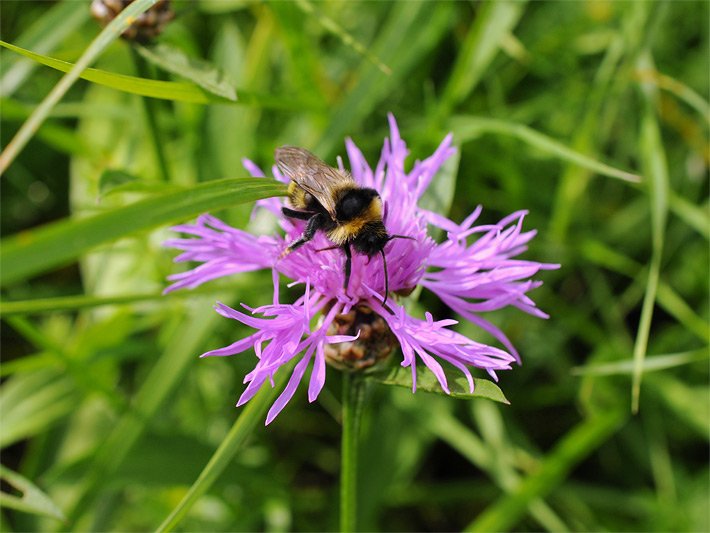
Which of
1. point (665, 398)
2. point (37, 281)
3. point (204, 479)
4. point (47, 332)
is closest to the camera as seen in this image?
point (204, 479)

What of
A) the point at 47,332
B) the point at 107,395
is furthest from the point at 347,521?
the point at 47,332

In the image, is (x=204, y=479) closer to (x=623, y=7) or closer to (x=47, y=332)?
(x=47, y=332)

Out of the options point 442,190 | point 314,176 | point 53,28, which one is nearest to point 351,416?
point 314,176

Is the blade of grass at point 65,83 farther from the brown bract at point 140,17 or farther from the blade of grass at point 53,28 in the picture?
the blade of grass at point 53,28

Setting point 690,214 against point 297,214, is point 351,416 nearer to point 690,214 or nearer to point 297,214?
point 297,214

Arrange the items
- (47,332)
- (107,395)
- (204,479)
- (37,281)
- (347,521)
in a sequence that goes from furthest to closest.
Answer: (37,281) < (47,332) < (107,395) < (347,521) < (204,479)

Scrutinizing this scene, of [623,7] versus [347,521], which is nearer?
[347,521]

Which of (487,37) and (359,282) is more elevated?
(487,37)
